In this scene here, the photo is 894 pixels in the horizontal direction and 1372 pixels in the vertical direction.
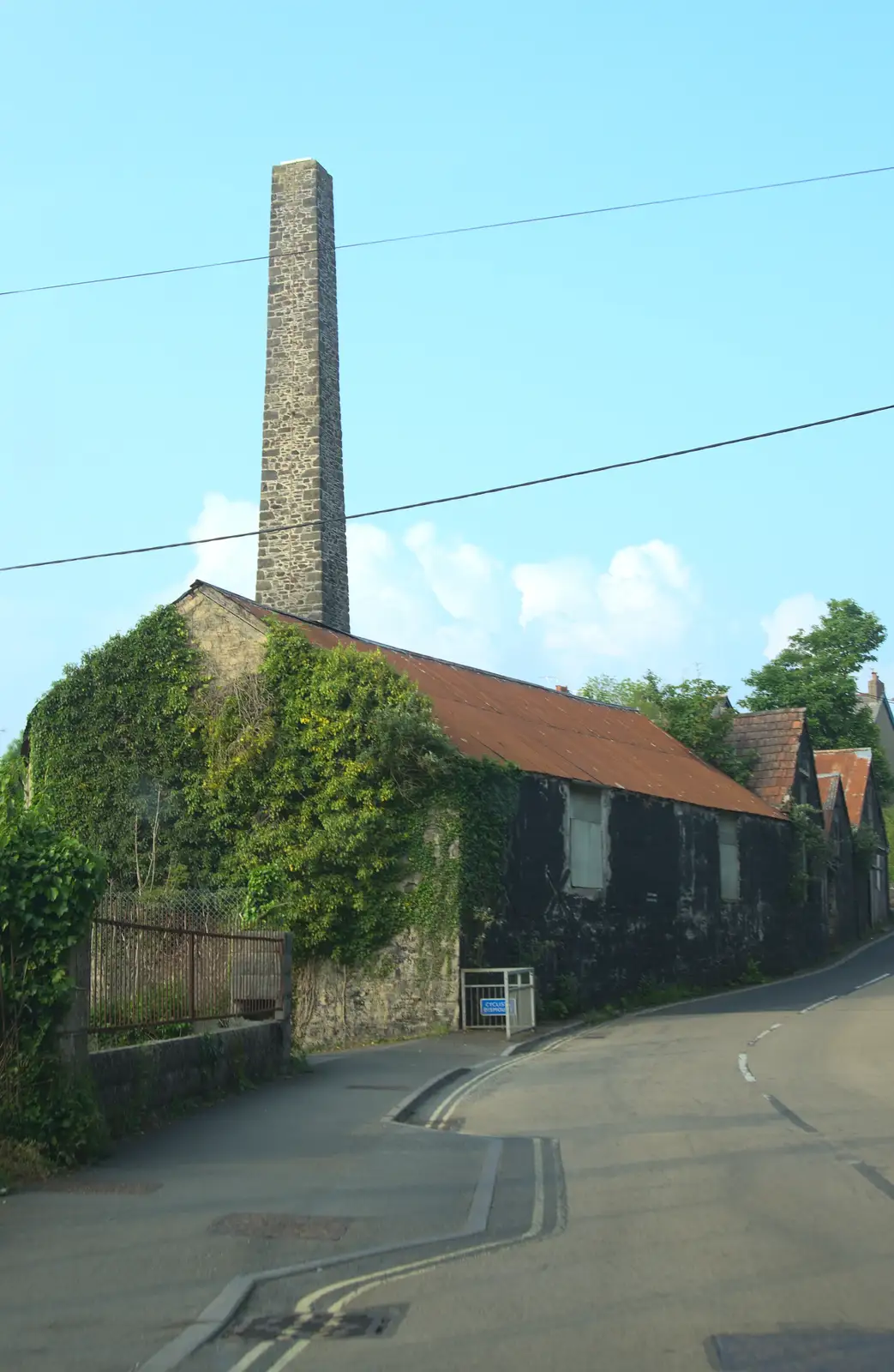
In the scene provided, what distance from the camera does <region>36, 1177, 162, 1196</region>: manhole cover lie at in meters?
9.48

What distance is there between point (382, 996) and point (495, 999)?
2157mm

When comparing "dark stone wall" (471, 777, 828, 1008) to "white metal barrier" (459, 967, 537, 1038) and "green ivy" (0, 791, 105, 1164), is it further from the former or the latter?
"green ivy" (0, 791, 105, 1164)

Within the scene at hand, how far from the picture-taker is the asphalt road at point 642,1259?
5836 mm

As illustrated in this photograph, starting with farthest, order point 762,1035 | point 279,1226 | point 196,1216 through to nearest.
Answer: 1. point 762,1035
2. point 196,1216
3. point 279,1226

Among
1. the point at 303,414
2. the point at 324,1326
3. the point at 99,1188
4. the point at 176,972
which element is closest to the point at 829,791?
the point at 303,414

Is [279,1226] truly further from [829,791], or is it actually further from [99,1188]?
[829,791]

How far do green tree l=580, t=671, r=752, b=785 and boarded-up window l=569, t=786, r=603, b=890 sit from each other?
1278 cm

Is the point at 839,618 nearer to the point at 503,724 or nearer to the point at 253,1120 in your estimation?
the point at 503,724

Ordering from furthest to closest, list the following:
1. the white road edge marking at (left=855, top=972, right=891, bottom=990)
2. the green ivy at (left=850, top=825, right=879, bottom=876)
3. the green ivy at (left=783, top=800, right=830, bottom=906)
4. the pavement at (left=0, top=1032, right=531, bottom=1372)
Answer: the green ivy at (left=850, top=825, right=879, bottom=876) → the green ivy at (left=783, top=800, right=830, bottom=906) → the white road edge marking at (left=855, top=972, right=891, bottom=990) → the pavement at (left=0, top=1032, right=531, bottom=1372)

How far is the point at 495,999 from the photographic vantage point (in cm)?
2250

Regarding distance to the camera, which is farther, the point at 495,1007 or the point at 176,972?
the point at 495,1007

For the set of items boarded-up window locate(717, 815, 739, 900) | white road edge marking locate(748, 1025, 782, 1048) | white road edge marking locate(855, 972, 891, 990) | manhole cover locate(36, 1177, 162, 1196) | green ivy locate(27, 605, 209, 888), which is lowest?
white road edge marking locate(748, 1025, 782, 1048)

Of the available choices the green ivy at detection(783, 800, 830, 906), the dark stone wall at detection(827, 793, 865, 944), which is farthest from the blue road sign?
the dark stone wall at detection(827, 793, 865, 944)

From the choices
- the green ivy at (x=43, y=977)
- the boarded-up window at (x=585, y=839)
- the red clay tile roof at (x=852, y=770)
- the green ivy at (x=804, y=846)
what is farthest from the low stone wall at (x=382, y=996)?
the red clay tile roof at (x=852, y=770)
